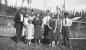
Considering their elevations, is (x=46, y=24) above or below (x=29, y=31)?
above

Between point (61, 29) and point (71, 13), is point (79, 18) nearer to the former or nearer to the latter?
point (71, 13)

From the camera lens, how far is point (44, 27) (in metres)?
2.63

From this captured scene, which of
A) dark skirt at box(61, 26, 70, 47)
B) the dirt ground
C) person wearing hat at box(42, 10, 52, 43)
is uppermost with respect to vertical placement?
person wearing hat at box(42, 10, 52, 43)

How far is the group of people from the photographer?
2545mm

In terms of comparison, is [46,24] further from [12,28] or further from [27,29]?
[12,28]

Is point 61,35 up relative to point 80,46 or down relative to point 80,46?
up

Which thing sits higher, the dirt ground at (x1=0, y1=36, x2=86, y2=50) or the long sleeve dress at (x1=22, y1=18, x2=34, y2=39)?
the long sleeve dress at (x1=22, y1=18, x2=34, y2=39)

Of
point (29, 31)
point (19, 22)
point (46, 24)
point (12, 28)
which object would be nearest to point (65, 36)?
point (46, 24)

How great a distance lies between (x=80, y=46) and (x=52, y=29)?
29.8 inches

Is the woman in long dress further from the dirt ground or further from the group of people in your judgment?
the dirt ground

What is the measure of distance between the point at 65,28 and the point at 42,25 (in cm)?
51

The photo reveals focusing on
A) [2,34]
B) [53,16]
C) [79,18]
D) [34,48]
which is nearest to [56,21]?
[53,16]

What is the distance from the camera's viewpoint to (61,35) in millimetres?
2590

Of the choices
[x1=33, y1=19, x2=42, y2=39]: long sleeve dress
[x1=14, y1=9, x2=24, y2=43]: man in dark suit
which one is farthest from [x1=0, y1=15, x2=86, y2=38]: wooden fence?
[x1=33, y1=19, x2=42, y2=39]: long sleeve dress
